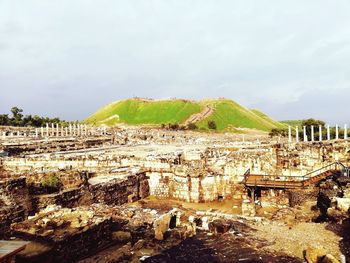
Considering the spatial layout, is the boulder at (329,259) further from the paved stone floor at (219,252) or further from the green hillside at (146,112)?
the green hillside at (146,112)

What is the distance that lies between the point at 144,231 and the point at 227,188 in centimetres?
804

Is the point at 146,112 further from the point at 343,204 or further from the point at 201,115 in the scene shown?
the point at 343,204

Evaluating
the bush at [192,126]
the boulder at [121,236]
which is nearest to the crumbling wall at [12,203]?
the boulder at [121,236]

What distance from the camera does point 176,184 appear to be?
18375 millimetres

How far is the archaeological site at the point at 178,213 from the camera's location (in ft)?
31.8

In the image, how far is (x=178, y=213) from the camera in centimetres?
1257

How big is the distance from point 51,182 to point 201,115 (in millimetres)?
79325

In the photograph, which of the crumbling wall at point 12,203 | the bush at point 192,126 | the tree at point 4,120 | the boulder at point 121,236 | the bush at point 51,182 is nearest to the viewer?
the boulder at point 121,236

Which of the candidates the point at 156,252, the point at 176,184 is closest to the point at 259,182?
the point at 176,184

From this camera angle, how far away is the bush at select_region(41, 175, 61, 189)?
1543cm

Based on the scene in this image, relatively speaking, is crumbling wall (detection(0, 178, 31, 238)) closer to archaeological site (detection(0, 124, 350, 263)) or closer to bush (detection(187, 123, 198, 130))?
archaeological site (detection(0, 124, 350, 263))

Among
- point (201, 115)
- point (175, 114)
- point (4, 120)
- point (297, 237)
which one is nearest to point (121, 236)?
point (297, 237)

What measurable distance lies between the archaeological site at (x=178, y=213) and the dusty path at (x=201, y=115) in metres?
67.4

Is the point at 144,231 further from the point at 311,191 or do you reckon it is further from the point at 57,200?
the point at 311,191
